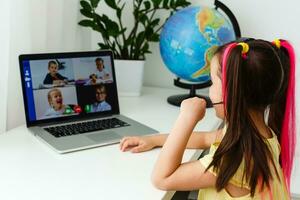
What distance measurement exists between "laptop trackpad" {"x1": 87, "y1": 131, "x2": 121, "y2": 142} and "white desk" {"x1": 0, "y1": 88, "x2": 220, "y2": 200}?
1.4 inches

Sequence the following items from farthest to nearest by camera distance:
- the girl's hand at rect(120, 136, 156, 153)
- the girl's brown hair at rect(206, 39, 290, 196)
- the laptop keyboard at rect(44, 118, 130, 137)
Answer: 1. the laptop keyboard at rect(44, 118, 130, 137)
2. the girl's hand at rect(120, 136, 156, 153)
3. the girl's brown hair at rect(206, 39, 290, 196)

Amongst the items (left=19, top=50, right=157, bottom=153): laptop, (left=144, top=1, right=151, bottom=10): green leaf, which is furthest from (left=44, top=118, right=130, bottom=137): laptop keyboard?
(left=144, top=1, right=151, bottom=10): green leaf

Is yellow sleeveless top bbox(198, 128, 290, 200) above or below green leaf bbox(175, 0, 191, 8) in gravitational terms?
below

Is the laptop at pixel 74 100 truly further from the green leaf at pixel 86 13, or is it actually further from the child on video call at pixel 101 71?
the green leaf at pixel 86 13

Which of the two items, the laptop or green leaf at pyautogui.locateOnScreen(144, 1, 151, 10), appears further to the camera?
green leaf at pyautogui.locateOnScreen(144, 1, 151, 10)

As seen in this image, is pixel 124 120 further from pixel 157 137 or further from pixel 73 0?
pixel 73 0

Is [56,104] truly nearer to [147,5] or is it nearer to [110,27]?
[110,27]

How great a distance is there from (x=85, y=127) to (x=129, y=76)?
0.45m

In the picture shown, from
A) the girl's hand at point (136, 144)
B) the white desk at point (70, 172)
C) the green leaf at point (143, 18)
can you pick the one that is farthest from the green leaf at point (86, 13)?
the girl's hand at point (136, 144)

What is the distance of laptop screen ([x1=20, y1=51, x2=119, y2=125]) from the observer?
1209mm

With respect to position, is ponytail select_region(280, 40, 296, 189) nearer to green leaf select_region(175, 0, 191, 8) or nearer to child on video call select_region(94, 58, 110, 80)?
child on video call select_region(94, 58, 110, 80)

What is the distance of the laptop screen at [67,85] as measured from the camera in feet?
3.97

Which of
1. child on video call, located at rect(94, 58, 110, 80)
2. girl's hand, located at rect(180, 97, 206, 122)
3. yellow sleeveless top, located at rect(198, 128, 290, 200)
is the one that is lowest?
yellow sleeveless top, located at rect(198, 128, 290, 200)

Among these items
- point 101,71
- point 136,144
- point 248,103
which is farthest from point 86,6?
point 248,103
